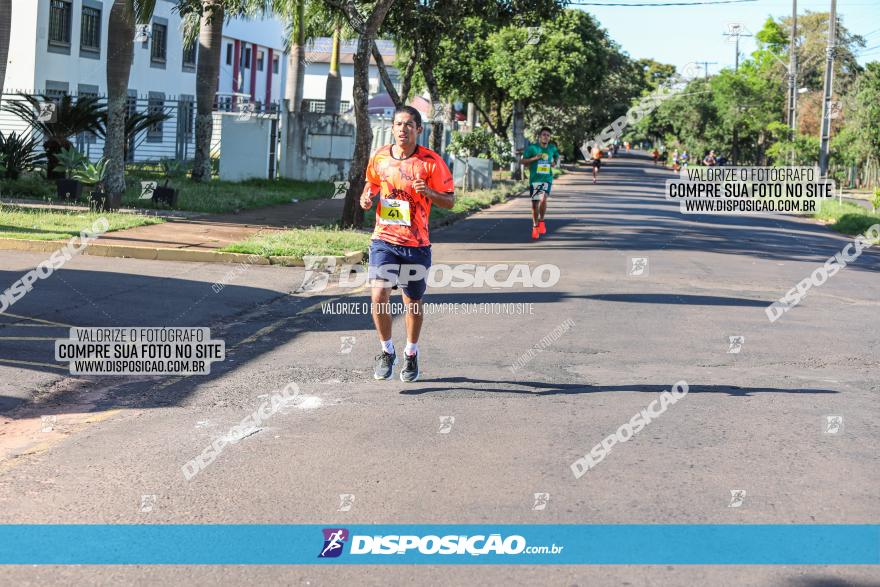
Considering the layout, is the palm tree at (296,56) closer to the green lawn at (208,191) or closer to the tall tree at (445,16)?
the tall tree at (445,16)

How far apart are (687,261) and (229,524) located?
14.0 m

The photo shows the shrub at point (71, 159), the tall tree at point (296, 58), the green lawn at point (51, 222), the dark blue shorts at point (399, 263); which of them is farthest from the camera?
the tall tree at point (296, 58)

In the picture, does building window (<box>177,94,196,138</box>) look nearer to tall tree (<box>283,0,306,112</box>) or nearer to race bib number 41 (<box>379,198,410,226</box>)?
tall tree (<box>283,0,306,112</box>)

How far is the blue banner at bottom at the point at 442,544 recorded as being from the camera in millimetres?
4875

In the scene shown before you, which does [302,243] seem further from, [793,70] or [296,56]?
[793,70]

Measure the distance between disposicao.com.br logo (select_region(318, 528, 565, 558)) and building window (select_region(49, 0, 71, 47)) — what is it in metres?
31.7

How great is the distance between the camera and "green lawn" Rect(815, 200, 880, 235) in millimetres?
29562

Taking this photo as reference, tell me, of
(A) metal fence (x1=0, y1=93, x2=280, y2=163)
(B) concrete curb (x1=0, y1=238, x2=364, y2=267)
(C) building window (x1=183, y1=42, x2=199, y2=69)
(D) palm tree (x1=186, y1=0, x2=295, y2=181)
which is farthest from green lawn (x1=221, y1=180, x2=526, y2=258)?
(C) building window (x1=183, y1=42, x2=199, y2=69)

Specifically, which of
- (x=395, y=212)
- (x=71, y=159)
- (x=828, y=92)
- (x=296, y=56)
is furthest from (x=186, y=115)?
(x=395, y=212)

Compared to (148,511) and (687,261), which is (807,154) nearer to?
(687,261)

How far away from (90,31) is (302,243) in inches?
890

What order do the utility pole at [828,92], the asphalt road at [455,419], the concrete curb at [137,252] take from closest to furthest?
the asphalt road at [455,419] → the concrete curb at [137,252] → the utility pole at [828,92]

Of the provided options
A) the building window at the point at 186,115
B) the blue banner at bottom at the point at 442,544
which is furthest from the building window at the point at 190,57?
the blue banner at bottom at the point at 442,544

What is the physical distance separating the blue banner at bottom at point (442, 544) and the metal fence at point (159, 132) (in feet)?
90.8
